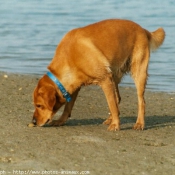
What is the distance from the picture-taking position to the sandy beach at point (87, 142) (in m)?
5.67

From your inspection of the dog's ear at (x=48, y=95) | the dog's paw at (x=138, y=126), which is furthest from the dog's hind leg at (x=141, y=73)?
the dog's ear at (x=48, y=95)

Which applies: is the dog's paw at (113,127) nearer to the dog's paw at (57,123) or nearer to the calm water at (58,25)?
the dog's paw at (57,123)

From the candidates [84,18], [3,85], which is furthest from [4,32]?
[3,85]

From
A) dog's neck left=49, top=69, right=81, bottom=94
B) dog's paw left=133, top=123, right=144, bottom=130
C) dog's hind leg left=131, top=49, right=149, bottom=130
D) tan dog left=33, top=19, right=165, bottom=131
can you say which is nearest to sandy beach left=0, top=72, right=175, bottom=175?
dog's paw left=133, top=123, right=144, bottom=130

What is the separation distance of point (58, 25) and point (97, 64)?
495 inches

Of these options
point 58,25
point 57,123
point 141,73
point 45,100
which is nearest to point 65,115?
point 57,123

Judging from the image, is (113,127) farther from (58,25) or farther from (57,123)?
(58,25)

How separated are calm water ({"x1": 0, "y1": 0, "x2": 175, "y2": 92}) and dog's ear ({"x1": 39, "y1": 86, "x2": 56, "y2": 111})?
4.02 meters

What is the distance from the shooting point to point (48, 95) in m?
7.30

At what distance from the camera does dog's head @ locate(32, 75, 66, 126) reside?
7309 mm

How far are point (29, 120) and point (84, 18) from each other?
13.7 metres

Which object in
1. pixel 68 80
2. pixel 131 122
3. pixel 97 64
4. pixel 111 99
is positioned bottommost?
pixel 131 122

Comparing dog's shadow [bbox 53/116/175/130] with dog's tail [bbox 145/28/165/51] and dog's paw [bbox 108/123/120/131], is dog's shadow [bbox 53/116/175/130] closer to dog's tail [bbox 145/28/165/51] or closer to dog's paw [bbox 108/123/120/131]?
dog's paw [bbox 108/123/120/131]

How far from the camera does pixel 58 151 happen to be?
620cm
